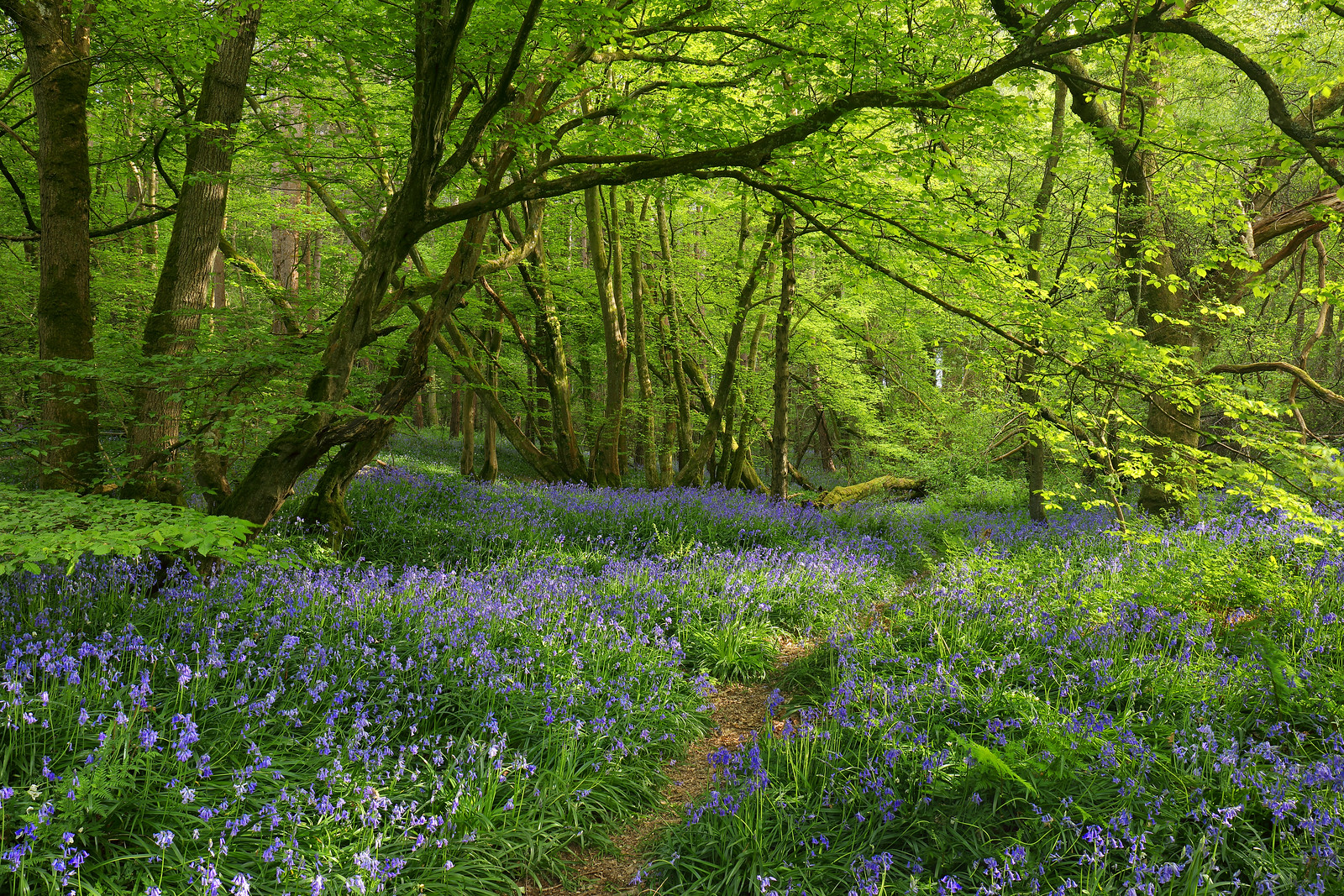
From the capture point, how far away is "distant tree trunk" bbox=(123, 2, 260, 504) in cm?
658

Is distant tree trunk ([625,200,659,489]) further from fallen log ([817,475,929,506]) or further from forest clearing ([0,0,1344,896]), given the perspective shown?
A: fallen log ([817,475,929,506])

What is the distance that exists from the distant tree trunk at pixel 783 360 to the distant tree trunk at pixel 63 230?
820 centimetres

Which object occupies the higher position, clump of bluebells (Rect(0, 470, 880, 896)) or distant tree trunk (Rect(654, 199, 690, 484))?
distant tree trunk (Rect(654, 199, 690, 484))

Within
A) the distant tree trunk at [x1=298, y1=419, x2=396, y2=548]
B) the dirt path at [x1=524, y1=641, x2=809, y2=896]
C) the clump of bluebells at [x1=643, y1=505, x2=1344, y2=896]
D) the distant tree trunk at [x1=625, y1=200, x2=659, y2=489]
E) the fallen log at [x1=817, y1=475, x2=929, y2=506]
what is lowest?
the dirt path at [x1=524, y1=641, x2=809, y2=896]

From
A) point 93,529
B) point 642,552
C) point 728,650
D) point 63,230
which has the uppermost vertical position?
point 63,230

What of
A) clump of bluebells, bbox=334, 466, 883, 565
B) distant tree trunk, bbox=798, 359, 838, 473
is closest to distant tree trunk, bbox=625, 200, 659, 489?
clump of bluebells, bbox=334, 466, 883, 565

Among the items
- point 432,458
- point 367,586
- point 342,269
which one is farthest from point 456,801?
point 432,458

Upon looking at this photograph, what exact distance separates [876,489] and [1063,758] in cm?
1370

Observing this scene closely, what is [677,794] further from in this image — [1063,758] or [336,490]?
[336,490]

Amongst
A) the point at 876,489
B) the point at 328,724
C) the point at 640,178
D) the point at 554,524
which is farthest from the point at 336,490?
the point at 876,489

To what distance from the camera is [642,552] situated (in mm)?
8570

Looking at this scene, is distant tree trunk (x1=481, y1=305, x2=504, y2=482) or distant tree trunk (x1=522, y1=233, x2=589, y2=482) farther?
distant tree trunk (x1=481, y1=305, x2=504, y2=482)

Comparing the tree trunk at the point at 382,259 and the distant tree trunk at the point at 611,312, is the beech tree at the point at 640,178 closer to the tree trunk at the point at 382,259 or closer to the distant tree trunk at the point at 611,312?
the tree trunk at the point at 382,259

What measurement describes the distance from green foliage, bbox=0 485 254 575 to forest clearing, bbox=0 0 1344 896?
0.15ft
